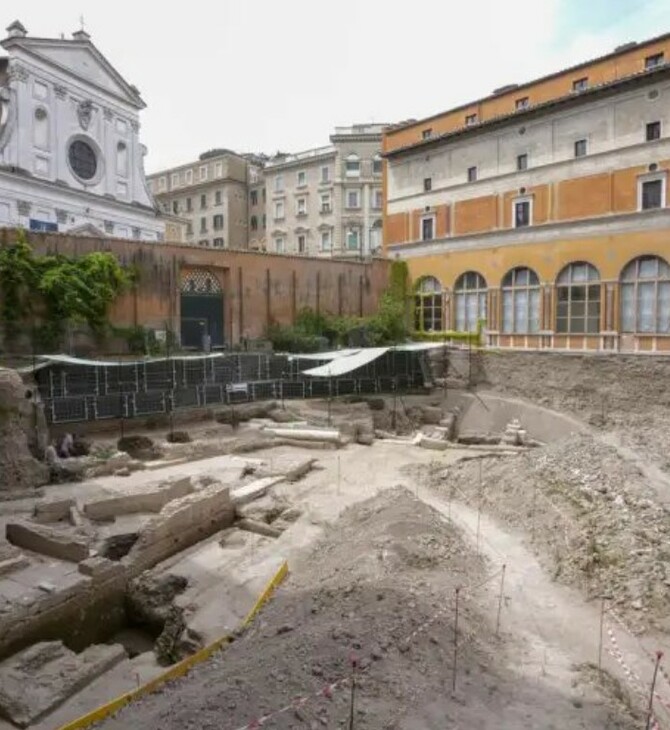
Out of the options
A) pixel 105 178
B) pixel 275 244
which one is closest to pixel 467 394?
pixel 105 178

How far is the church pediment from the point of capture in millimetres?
34594

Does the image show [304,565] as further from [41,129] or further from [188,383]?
[41,129]

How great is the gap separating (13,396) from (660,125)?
26.8m

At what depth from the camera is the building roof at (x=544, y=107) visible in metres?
25.2

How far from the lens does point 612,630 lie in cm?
945

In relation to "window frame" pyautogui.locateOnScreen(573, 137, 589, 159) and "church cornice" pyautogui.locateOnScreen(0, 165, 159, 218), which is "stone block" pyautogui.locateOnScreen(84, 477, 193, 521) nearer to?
"window frame" pyautogui.locateOnScreen(573, 137, 589, 159)

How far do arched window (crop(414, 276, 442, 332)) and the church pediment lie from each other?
24.2 metres

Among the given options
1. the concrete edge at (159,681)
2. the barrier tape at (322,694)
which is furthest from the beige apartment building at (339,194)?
the barrier tape at (322,694)

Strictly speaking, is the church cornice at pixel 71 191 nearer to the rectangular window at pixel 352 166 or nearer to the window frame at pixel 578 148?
the rectangular window at pixel 352 166

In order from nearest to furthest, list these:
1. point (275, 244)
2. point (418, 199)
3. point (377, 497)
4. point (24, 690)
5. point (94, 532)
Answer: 1. point (24, 690)
2. point (94, 532)
3. point (377, 497)
4. point (418, 199)
5. point (275, 244)

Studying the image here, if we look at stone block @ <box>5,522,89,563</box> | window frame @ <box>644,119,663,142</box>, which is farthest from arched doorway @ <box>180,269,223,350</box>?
window frame @ <box>644,119,663,142</box>

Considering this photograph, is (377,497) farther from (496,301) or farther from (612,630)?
(496,301)

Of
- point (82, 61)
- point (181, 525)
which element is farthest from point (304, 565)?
point (82, 61)

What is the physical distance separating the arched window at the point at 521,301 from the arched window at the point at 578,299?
120 cm
